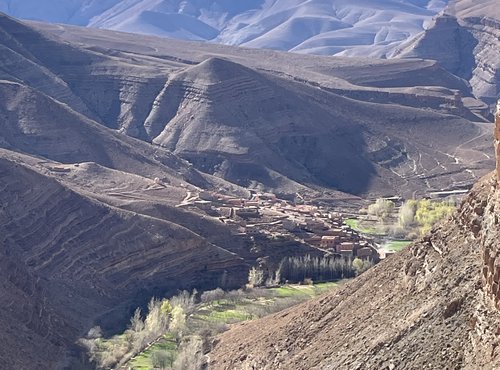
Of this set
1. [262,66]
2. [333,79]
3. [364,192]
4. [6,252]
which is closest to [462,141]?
[364,192]

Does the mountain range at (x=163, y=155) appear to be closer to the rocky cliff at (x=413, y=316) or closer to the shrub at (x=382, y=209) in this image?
the rocky cliff at (x=413, y=316)

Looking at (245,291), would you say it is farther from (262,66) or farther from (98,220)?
(262,66)

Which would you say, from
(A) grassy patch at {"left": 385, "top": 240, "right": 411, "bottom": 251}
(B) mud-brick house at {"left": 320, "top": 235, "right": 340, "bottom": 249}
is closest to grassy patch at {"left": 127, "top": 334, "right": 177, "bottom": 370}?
(B) mud-brick house at {"left": 320, "top": 235, "right": 340, "bottom": 249}

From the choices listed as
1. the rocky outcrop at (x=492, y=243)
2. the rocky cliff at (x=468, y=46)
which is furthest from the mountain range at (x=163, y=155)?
the rocky cliff at (x=468, y=46)

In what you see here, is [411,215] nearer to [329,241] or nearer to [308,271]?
[329,241]

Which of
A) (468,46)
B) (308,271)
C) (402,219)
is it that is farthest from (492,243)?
(468,46)

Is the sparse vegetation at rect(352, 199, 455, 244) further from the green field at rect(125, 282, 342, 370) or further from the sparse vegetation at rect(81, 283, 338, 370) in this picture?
the sparse vegetation at rect(81, 283, 338, 370)
